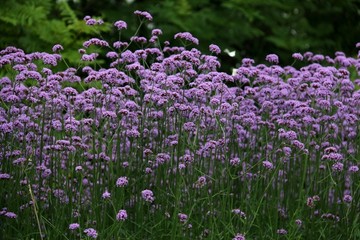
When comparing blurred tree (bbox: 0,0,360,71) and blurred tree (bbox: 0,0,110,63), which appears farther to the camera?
blurred tree (bbox: 0,0,360,71)

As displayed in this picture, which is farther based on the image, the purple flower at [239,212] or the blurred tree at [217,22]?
the blurred tree at [217,22]

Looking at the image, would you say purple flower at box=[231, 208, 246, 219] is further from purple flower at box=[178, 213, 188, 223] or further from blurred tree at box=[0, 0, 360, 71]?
blurred tree at box=[0, 0, 360, 71]

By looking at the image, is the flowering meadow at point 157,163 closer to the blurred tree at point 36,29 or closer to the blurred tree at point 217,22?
the blurred tree at point 36,29

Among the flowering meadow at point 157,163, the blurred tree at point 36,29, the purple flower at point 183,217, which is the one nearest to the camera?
the purple flower at point 183,217

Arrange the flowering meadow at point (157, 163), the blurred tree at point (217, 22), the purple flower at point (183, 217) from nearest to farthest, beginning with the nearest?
the purple flower at point (183, 217), the flowering meadow at point (157, 163), the blurred tree at point (217, 22)

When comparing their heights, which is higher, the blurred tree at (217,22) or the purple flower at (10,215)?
the blurred tree at (217,22)

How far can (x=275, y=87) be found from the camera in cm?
482

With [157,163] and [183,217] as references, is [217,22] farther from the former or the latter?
[183,217]

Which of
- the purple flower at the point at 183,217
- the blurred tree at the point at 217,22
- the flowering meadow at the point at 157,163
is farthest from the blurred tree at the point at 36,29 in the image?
the purple flower at the point at 183,217

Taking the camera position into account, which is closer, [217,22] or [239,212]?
[239,212]

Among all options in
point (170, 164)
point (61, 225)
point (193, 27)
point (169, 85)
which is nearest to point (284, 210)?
point (170, 164)

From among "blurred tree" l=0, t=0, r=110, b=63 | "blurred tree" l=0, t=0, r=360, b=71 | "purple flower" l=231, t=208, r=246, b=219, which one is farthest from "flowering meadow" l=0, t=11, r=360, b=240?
"blurred tree" l=0, t=0, r=360, b=71

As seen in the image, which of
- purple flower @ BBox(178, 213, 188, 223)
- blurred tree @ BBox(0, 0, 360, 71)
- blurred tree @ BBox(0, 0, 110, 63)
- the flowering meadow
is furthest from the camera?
blurred tree @ BBox(0, 0, 360, 71)

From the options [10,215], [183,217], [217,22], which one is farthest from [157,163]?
[217,22]
